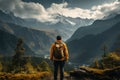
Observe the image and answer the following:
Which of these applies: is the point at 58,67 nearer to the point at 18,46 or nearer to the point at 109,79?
the point at 109,79

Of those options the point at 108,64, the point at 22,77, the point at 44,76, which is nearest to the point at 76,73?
the point at 44,76

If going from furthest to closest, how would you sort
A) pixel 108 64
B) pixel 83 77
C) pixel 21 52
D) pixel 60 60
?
1. pixel 21 52
2. pixel 108 64
3. pixel 83 77
4. pixel 60 60

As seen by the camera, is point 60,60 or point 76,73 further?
point 76,73

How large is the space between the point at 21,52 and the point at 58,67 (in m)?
97.1

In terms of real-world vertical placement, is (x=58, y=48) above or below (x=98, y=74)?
above

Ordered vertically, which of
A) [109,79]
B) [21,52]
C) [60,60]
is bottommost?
[109,79]

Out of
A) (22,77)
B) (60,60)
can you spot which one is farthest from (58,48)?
(22,77)

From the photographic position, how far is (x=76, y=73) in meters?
28.4

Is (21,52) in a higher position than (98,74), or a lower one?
higher

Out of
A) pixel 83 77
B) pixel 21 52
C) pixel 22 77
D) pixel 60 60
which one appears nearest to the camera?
pixel 60 60

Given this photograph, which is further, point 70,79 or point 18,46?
point 18,46

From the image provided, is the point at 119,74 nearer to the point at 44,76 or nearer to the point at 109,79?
the point at 109,79

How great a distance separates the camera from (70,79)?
2644cm

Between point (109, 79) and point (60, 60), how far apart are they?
8573 mm
